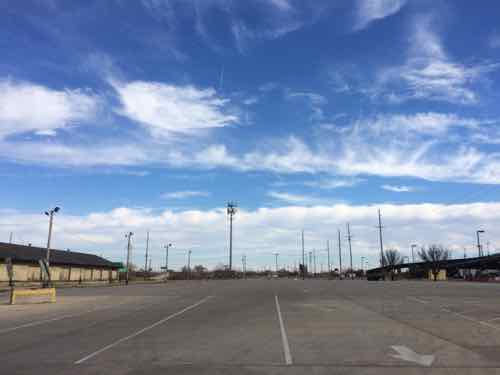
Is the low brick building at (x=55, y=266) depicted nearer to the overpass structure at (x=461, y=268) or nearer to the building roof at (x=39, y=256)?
the building roof at (x=39, y=256)

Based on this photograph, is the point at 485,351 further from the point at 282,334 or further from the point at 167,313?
the point at 167,313

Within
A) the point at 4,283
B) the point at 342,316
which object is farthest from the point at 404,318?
the point at 4,283

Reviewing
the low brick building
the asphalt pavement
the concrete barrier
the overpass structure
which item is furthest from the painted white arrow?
the overpass structure

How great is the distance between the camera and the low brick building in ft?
184

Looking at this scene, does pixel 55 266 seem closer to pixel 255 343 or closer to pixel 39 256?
pixel 39 256

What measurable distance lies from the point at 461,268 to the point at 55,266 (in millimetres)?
80824

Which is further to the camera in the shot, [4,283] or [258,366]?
[4,283]

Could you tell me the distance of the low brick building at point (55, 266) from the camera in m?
56.0

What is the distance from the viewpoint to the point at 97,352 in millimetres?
10117

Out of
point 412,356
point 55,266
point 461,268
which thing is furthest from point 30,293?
point 461,268

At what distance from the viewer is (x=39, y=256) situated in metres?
64.8

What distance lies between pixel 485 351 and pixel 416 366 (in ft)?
7.92

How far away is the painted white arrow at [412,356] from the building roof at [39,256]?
53.5m

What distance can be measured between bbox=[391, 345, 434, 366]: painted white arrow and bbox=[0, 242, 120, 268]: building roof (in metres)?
53.5
